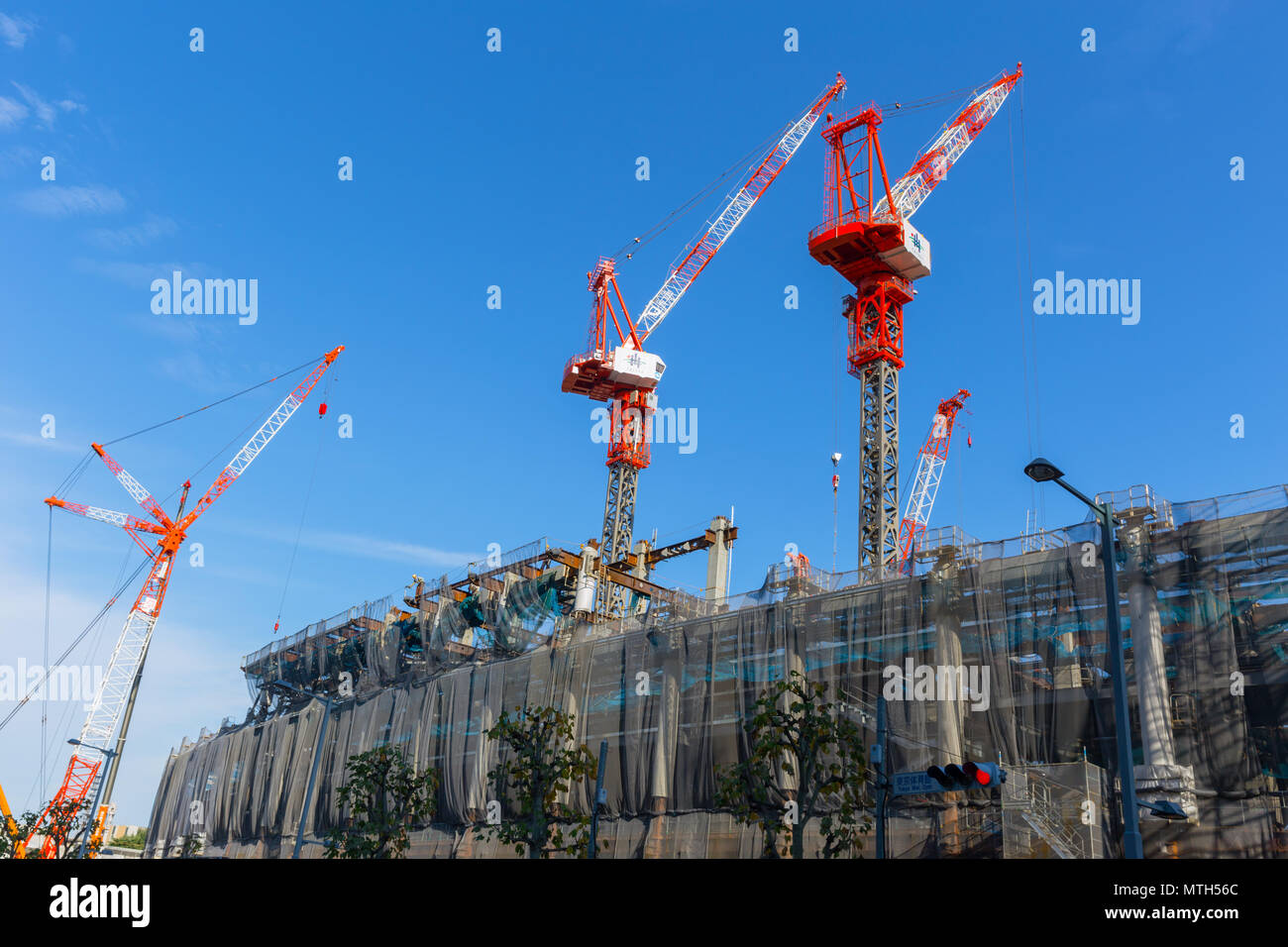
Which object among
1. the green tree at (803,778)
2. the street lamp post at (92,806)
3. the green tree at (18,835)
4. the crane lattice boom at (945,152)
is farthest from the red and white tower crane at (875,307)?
the green tree at (18,835)

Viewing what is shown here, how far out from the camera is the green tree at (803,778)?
32688 mm

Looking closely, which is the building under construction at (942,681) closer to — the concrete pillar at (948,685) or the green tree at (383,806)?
the concrete pillar at (948,685)

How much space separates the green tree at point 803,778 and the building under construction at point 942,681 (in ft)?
4.28

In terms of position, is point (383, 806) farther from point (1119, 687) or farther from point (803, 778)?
point (1119, 687)

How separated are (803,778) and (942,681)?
7.26m

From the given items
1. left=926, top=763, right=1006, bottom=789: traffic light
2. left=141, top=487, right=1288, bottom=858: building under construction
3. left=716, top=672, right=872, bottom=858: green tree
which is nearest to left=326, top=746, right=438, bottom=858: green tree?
left=141, top=487, right=1288, bottom=858: building under construction

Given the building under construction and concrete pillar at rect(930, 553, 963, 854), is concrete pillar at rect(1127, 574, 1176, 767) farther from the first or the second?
concrete pillar at rect(930, 553, 963, 854)

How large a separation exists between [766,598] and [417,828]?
26.2 meters

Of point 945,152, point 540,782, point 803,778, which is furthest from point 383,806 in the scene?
point 945,152

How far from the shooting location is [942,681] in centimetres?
3681

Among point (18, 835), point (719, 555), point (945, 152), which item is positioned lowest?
point (18, 835)
